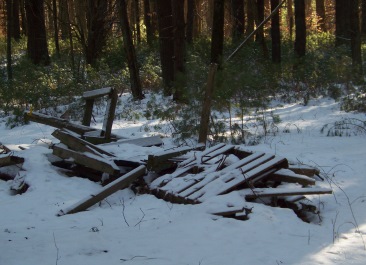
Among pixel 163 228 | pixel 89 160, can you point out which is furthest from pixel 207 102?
pixel 163 228

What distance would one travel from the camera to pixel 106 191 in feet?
19.9

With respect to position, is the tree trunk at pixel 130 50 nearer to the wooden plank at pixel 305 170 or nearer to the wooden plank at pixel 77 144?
the wooden plank at pixel 77 144

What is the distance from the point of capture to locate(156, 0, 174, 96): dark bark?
15688 millimetres

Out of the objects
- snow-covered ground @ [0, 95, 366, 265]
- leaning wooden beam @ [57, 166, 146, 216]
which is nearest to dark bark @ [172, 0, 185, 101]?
snow-covered ground @ [0, 95, 366, 265]

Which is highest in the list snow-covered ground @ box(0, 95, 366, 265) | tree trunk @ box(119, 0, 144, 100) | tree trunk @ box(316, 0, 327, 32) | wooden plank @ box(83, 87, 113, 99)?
tree trunk @ box(316, 0, 327, 32)

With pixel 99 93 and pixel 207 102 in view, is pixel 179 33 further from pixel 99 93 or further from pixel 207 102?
pixel 207 102

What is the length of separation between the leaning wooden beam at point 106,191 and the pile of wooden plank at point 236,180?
280 millimetres

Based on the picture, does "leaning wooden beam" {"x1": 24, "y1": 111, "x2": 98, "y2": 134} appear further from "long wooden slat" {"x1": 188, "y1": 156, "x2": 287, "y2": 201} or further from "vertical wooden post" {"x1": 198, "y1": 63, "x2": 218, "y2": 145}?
"long wooden slat" {"x1": 188, "y1": 156, "x2": 287, "y2": 201}

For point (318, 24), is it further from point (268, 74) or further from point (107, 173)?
point (107, 173)

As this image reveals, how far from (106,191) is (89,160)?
102 centimetres

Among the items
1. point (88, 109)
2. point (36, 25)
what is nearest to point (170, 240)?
point (88, 109)

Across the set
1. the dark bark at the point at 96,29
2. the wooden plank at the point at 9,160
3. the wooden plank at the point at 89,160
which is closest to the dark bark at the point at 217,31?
the wooden plank at the point at 89,160

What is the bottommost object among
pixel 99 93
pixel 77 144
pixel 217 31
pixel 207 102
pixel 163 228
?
pixel 163 228

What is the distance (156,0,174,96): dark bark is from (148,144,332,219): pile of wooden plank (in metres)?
8.64
